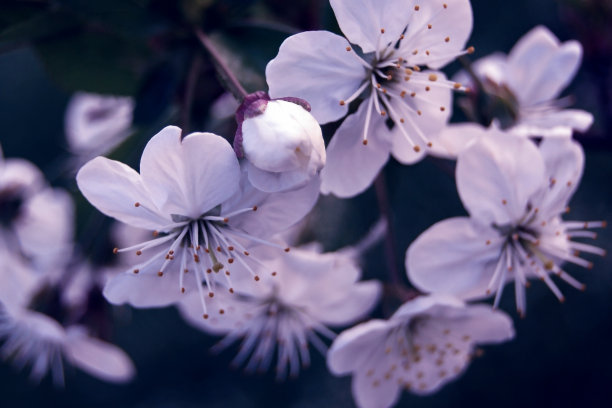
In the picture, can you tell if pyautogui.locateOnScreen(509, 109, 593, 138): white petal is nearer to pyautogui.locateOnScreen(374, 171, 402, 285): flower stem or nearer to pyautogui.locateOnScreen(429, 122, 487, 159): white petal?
pyautogui.locateOnScreen(429, 122, 487, 159): white petal

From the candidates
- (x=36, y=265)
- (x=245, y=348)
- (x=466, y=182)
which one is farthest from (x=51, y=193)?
(x=466, y=182)

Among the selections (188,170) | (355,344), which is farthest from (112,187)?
(355,344)

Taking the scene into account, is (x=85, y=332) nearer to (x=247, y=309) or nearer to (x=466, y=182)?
(x=247, y=309)

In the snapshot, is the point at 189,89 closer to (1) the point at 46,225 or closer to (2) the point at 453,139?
(2) the point at 453,139

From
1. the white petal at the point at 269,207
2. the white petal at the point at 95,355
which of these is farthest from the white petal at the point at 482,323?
the white petal at the point at 95,355

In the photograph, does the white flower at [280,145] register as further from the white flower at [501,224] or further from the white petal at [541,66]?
the white petal at [541,66]

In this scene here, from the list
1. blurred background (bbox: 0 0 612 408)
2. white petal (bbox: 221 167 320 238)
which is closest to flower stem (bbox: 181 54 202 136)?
blurred background (bbox: 0 0 612 408)
